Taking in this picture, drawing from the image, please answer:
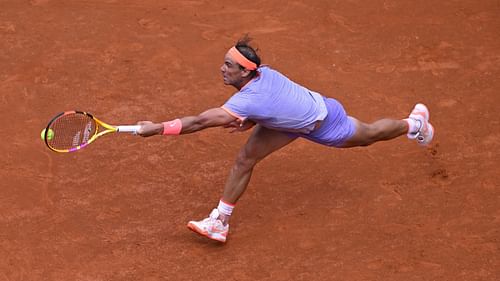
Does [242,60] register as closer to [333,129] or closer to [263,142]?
[263,142]

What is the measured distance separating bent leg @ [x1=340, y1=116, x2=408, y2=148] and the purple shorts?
0.29ft

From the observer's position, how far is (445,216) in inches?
360

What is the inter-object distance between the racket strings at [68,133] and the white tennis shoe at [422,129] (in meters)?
3.08

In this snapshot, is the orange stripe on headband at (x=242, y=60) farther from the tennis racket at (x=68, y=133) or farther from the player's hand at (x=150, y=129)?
the tennis racket at (x=68, y=133)

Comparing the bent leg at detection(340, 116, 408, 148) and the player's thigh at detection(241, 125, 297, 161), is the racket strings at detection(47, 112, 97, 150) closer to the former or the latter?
the player's thigh at detection(241, 125, 297, 161)

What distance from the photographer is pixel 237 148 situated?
10094 mm

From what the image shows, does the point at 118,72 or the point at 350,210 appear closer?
the point at 350,210

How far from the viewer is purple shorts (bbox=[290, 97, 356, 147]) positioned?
855 centimetres

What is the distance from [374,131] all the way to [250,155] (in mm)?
1159

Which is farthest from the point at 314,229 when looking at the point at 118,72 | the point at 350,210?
the point at 118,72

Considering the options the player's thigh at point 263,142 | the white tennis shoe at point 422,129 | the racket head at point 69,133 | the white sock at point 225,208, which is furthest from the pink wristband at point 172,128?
the white tennis shoe at point 422,129

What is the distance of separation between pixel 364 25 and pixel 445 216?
3.74m

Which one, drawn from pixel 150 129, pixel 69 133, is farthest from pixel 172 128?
pixel 69 133

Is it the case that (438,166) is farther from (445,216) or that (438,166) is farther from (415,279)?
(415,279)
